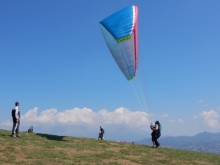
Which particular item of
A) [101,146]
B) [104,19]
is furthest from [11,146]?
[104,19]

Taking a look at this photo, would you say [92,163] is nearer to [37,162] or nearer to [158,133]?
[37,162]

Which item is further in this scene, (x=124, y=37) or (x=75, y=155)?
(x=124, y=37)

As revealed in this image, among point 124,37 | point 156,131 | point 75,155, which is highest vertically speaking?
point 124,37

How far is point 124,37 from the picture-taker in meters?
23.3

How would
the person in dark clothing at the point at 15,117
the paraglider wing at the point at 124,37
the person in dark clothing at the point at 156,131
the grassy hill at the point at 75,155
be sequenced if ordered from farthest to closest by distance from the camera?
1. the person in dark clothing at the point at 156,131
2. the paraglider wing at the point at 124,37
3. the person in dark clothing at the point at 15,117
4. the grassy hill at the point at 75,155

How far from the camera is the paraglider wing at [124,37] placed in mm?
23438

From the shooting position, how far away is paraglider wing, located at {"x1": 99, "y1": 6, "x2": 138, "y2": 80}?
2344cm

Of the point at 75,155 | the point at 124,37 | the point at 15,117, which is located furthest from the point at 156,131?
the point at 15,117

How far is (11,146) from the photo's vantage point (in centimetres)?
1683

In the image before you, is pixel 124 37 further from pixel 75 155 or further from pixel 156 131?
pixel 75 155

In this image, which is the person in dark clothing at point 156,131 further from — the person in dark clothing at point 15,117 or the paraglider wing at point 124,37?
the person in dark clothing at point 15,117

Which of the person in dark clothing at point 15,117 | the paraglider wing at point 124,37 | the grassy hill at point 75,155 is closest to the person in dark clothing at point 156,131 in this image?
the grassy hill at point 75,155

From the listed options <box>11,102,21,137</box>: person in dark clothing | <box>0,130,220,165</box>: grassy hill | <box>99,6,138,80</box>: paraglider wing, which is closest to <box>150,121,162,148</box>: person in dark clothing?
<box>0,130,220,165</box>: grassy hill

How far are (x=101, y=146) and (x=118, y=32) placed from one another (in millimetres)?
10708
